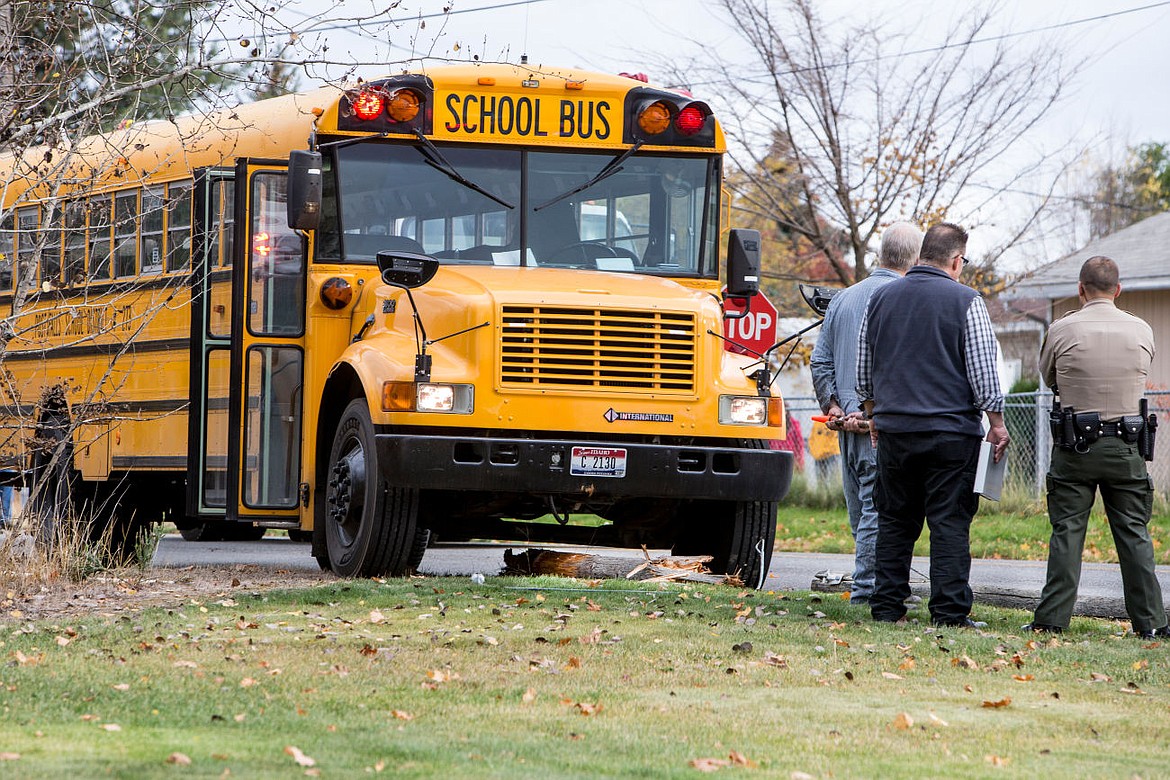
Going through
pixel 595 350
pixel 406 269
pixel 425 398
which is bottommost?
pixel 425 398

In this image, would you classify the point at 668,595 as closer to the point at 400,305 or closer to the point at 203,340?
the point at 400,305

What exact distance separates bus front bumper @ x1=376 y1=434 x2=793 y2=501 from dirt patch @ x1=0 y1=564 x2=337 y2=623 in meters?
0.91

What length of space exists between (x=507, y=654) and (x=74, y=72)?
398 centimetres

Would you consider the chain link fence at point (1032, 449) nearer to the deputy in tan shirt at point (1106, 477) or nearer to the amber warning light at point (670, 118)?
the amber warning light at point (670, 118)

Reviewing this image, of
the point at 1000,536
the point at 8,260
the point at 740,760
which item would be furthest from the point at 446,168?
the point at 1000,536

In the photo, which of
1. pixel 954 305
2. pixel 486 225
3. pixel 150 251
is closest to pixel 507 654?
pixel 954 305

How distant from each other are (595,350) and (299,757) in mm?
4481

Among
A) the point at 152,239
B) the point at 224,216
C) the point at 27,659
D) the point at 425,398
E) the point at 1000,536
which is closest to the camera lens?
the point at 27,659

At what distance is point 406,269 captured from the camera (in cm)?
854

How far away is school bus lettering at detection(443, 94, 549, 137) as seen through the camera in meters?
9.48

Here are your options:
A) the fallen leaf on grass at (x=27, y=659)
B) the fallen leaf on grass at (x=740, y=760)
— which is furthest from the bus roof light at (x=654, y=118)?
the fallen leaf on grass at (x=740, y=760)

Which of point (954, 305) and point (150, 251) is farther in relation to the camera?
point (150, 251)

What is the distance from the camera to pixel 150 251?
10.8 meters

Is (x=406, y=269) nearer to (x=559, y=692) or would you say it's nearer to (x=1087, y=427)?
(x=1087, y=427)
